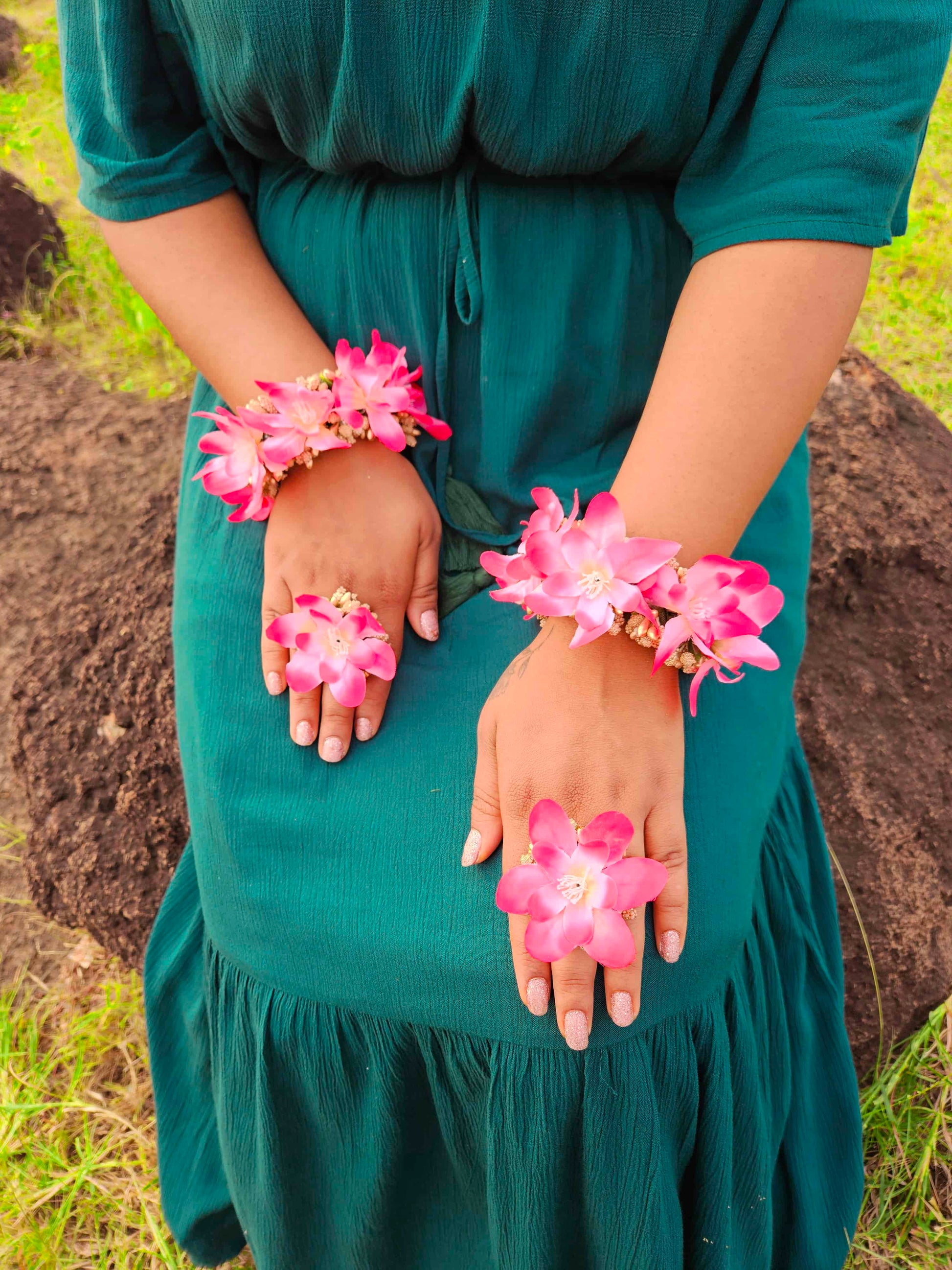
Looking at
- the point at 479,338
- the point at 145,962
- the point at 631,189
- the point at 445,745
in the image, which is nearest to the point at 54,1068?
the point at 145,962

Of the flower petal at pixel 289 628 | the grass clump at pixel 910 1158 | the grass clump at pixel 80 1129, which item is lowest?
the grass clump at pixel 80 1129

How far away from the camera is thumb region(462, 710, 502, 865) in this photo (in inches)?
35.5

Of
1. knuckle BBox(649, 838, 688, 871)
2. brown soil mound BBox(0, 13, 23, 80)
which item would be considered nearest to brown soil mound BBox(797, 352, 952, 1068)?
knuckle BBox(649, 838, 688, 871)

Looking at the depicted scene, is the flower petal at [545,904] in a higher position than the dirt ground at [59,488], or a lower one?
higher

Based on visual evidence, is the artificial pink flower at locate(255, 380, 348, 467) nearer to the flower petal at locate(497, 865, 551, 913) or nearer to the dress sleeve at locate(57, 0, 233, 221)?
the dress sleeve at locate(57, 0, 233, 221)

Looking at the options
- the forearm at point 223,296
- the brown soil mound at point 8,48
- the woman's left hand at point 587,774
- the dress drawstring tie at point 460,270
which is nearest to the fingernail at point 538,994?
the woman's left hand at point 587,774

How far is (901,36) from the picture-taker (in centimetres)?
86

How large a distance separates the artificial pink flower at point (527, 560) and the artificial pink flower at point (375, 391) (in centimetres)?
22

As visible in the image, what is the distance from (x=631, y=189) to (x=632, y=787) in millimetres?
689

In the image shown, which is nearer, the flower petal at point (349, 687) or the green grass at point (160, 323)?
the flower petal at point (349, 687)

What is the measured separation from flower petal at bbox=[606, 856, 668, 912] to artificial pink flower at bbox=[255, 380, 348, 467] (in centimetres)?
55

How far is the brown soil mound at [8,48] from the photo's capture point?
195 inches

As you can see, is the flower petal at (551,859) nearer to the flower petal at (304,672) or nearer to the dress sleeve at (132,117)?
the flower petal at (304,672)

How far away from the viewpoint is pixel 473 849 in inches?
35.7
